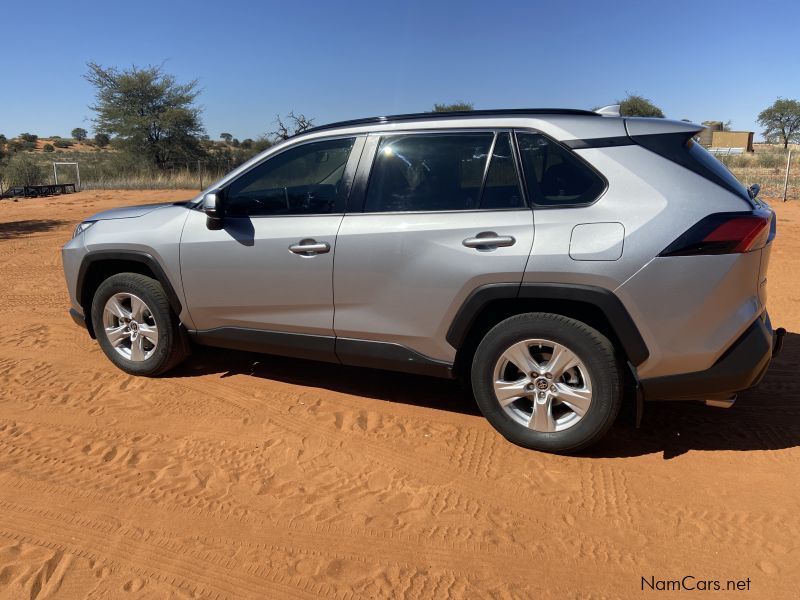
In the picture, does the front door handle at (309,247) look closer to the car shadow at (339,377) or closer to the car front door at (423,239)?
the car front door at (423,239)

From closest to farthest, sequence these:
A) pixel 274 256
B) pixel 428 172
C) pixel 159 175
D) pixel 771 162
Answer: pixel 428 172
pixel 274 256
pixel 159 175
pixel 771 162

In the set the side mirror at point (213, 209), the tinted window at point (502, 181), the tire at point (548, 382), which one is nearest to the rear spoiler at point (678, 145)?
the tinted window at point (502, 181)

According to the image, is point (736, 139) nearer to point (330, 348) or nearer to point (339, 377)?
point (339, 377)

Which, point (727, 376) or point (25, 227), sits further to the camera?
point (25, 227)

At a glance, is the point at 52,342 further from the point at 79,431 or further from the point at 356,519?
the point at 356,519

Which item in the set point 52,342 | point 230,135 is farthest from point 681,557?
point 230,135

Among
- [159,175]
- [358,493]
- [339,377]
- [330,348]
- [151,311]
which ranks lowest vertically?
[358,493]

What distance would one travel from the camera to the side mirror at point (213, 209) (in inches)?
164

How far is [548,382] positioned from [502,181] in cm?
120

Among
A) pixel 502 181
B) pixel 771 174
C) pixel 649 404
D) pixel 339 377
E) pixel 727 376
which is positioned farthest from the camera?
pixel 771 174

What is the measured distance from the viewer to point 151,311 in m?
4.74

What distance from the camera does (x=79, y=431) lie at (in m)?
4.08

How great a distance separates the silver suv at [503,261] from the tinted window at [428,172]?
0.01 metres

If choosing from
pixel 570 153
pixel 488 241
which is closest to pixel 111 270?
pixel 488 241
